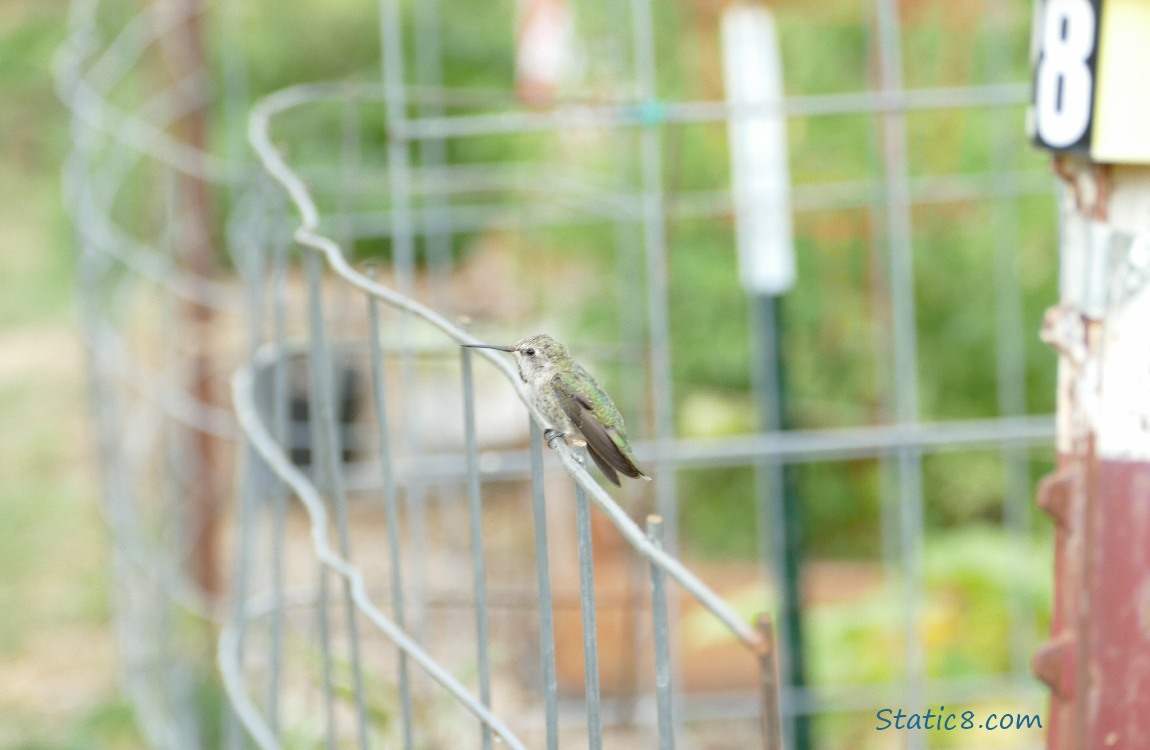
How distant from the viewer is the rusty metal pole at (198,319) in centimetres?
375

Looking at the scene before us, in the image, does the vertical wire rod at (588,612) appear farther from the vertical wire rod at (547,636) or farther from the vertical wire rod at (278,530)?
the vertical wire rod at (278,530)

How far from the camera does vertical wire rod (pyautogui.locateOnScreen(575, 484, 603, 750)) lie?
104cm

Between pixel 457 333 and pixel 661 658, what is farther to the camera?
pixel 457 333

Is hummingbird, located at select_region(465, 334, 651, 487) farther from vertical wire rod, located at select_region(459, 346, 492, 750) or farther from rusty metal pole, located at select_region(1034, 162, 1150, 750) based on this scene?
rusty metal pole, located at select_region(1034, 162, 1150, 750)

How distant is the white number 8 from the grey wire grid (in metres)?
0.75

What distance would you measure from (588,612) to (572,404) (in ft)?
2.29

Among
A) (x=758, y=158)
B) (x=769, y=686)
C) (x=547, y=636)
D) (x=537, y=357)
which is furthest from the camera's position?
(x=758, y=158)

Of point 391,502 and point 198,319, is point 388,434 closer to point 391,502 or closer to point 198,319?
point 391,502

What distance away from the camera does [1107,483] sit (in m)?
1.69

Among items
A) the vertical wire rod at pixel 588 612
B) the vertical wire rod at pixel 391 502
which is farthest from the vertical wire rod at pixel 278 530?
the vertical wire rod at pixel 588 612

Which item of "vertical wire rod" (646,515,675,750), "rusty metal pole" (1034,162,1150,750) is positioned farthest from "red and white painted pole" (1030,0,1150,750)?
"vertical wire rod" (646,515,675,750)

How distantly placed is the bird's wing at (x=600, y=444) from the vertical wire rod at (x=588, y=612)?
1.59 feet

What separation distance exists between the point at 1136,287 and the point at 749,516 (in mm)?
3385

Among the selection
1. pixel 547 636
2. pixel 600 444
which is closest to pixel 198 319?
pixel 600 444
